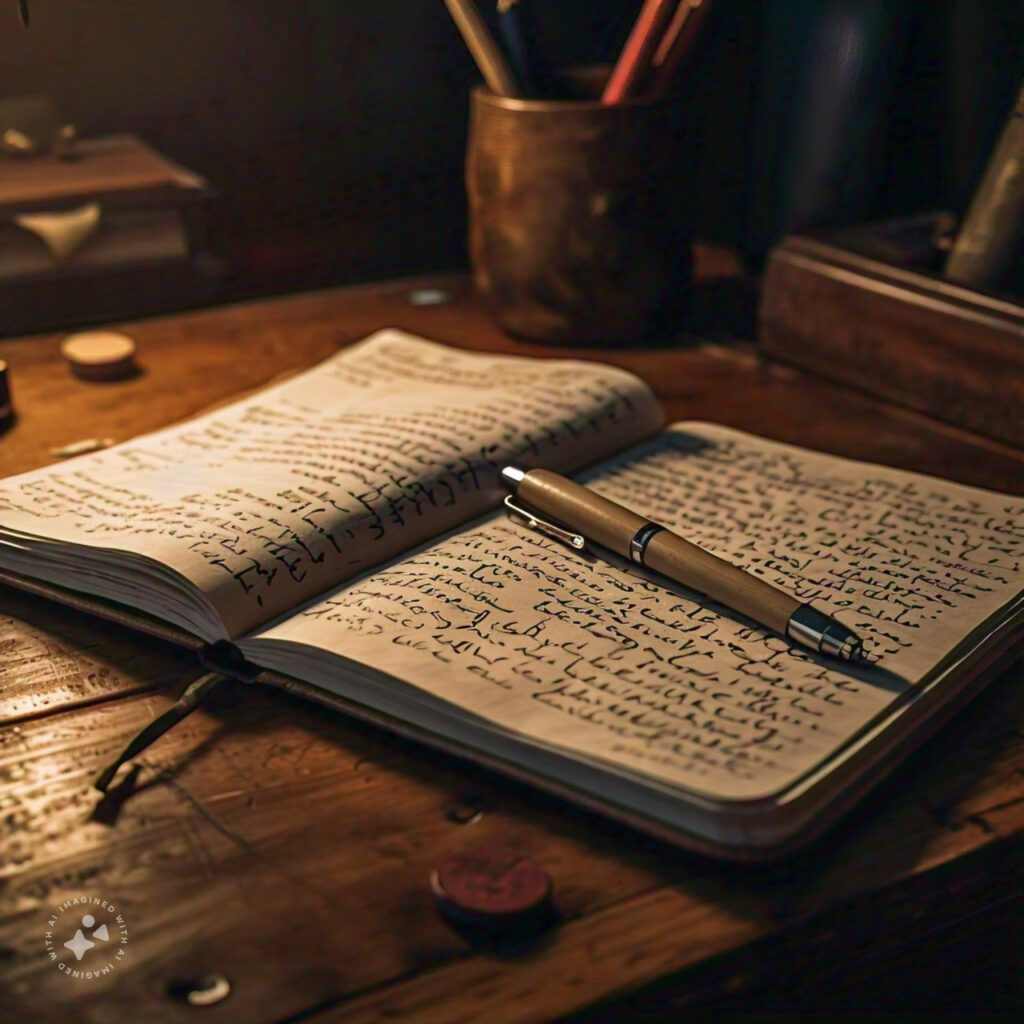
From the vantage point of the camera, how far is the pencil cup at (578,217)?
101 cm

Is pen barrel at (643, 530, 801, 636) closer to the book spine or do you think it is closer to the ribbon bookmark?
the ribbon bookmark

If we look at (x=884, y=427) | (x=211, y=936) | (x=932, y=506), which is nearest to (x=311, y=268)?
(x=884, y=427)

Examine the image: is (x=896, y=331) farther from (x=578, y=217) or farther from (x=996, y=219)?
(x=578, y=217)

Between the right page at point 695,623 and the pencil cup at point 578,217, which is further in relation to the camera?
the pencil cup at point 578,217

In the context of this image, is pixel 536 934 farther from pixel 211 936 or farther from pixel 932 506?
pixel 932 506

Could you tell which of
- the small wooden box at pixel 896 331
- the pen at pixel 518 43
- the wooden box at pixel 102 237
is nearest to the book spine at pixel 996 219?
the small wooden box at pixel 896 331

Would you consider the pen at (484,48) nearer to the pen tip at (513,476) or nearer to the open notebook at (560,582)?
the open notebook at (560,582)

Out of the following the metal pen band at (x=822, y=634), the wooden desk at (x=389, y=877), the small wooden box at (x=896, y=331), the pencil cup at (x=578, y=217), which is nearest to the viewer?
the wooden desk at (x=389, y=877)

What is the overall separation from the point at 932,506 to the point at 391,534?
309 millimetres

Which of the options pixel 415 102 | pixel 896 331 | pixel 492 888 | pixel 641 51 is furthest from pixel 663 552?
pixel 415 102

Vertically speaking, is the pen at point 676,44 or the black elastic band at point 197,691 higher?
the pen at point 676,44

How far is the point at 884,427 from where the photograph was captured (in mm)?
951

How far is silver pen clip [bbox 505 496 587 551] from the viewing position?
2.28 ft

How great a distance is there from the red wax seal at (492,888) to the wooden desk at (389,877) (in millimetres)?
11
